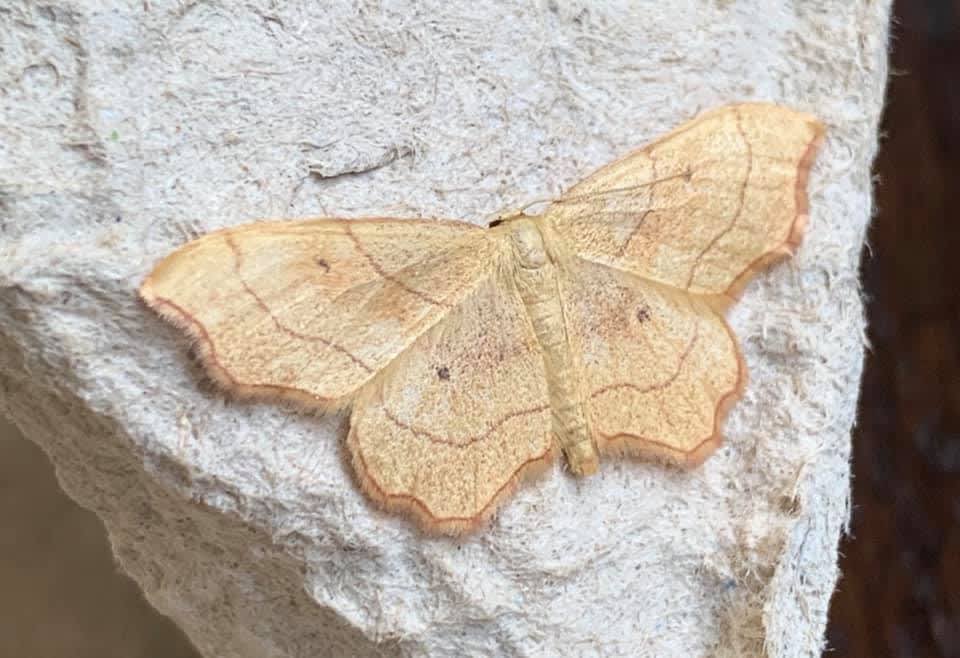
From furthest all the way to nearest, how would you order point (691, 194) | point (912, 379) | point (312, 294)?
point (912, 379), point (691, 194), point (312, 294)

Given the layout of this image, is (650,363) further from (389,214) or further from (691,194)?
(389,214)

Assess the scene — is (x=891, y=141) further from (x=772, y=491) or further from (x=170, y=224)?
(x=170, y=224)

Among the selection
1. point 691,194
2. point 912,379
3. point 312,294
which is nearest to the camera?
point 312,294

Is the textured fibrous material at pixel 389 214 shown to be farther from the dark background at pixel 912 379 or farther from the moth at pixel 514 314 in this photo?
the dark background at pixel 912 379

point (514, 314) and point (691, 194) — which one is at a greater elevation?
point (691, 194)

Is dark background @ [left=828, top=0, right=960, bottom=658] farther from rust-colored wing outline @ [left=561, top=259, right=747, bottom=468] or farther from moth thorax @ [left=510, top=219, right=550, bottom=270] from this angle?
moth thorax @ [left=510, top=219, right=550, bottom=270]

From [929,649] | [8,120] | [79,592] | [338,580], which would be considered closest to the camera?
[8,120]

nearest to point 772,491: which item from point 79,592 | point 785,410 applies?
point 785,410

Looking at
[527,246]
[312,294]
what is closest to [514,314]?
[527,246]
